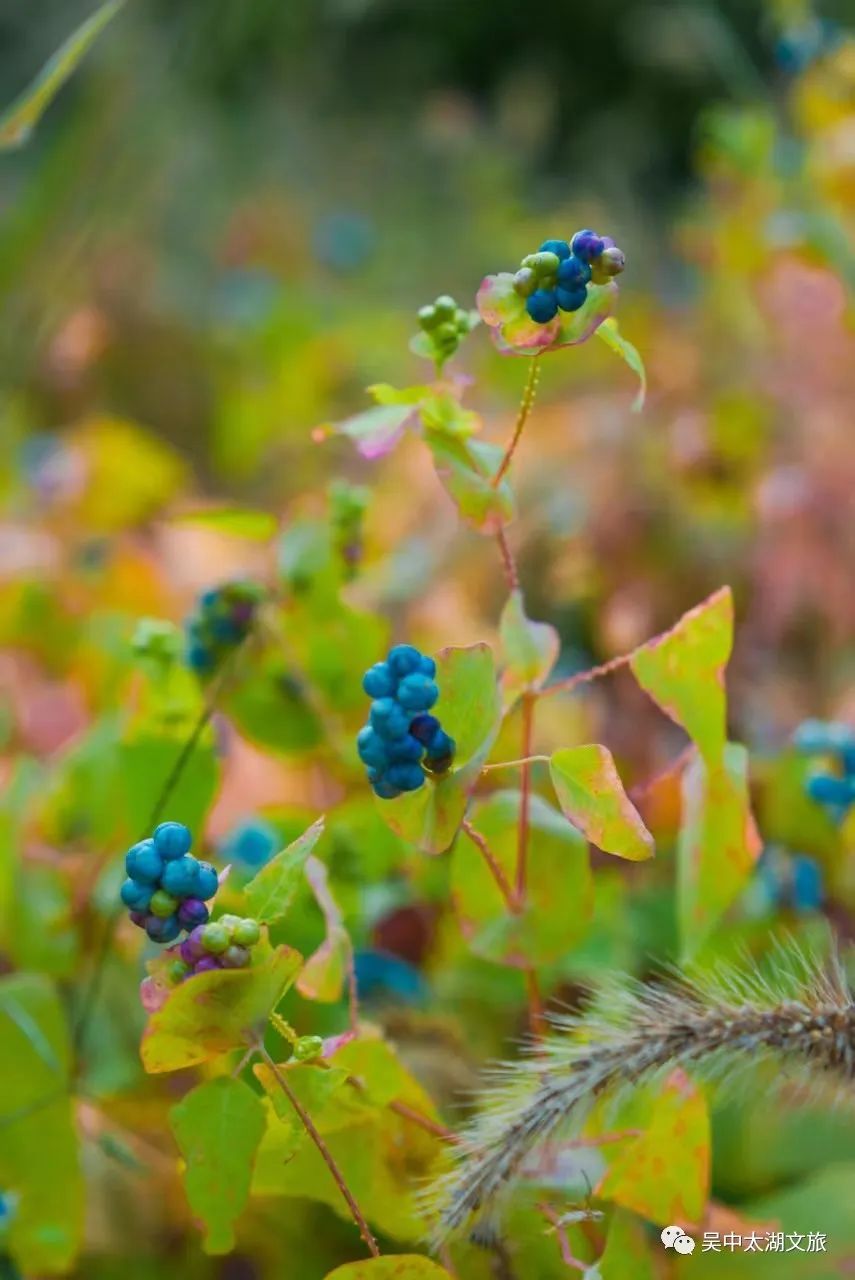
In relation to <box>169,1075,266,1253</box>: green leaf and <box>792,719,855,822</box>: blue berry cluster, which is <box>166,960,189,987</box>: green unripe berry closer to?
<box>169,1075,266,1253</box>: green leaf

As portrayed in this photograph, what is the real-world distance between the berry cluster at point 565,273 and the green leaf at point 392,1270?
0.80 ft

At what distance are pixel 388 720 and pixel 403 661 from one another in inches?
0.7

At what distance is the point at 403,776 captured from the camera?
297 mm

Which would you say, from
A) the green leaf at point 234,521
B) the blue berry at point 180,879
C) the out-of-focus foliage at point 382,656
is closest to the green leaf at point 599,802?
the out-of-focus foliage at point 382,656

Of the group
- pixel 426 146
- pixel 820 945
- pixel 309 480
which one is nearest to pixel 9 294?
pixel 309 480

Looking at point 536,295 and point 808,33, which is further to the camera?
point 808,33

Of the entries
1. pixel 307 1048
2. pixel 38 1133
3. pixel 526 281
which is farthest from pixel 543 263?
pixel 38 1133

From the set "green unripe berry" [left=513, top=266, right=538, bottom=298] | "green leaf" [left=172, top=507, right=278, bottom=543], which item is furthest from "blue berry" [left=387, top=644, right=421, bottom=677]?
"green leaf" [left=172, top=507, right=278, bottom=543]

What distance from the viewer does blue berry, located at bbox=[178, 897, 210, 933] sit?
0.29m

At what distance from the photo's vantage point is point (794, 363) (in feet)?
3.58

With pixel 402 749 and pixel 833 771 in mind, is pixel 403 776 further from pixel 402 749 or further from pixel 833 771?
pixel 833 771

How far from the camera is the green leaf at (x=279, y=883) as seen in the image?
11.6 inches

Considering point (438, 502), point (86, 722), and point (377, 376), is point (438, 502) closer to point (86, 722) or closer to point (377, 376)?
point (377, 376)

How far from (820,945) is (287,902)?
1.09 ft
